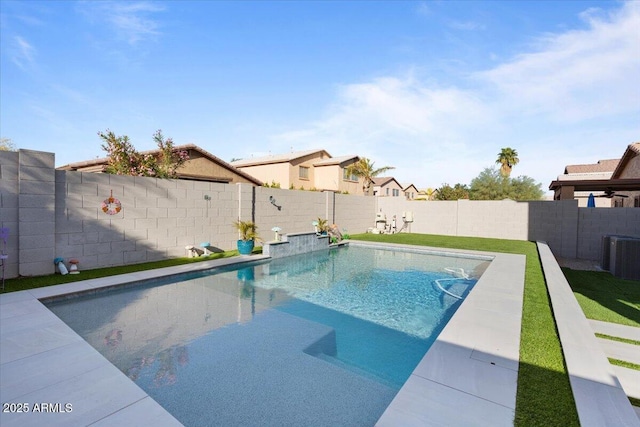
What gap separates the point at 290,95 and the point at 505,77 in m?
9.90

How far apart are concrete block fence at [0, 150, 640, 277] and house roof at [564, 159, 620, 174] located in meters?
21.2

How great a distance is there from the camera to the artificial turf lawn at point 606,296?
18.1ft

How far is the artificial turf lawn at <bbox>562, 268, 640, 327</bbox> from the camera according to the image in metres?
5.52

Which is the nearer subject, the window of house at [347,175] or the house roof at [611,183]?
the house roof at [611,183]

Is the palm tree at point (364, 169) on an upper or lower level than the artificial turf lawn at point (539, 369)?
upper

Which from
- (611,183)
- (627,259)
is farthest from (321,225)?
(611,183)

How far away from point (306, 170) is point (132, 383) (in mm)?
26962

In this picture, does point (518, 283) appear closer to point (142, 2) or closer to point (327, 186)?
point (142, 2)

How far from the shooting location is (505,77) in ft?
38.8

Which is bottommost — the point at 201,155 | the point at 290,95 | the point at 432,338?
the point at 432,338

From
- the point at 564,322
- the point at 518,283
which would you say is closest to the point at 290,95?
the point at 518,283

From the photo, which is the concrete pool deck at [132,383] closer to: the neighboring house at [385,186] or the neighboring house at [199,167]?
the neighboring house at [199,167]

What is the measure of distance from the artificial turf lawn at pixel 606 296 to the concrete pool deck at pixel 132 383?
213cm

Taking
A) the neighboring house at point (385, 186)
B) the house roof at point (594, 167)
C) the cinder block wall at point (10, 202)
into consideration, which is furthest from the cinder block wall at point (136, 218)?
the house roof at point (594, 167)
